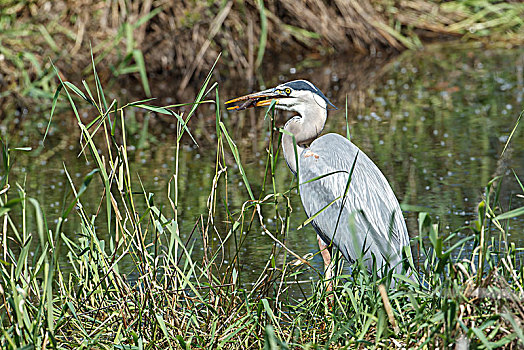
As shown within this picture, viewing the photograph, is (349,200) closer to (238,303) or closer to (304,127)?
(304,127)

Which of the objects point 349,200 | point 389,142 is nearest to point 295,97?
point 349,200

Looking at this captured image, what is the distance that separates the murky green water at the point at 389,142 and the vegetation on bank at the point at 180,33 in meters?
0.46

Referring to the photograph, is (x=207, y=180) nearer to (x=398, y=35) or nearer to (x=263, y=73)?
(x=263, y=73)

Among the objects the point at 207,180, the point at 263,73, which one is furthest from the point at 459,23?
the point at 207,180

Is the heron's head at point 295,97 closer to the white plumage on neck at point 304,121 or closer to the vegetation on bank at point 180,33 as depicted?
the white plumage on neck at point 304,121

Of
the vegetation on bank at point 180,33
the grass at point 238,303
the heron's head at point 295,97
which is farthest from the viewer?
the vegetation on bank at point 180,33

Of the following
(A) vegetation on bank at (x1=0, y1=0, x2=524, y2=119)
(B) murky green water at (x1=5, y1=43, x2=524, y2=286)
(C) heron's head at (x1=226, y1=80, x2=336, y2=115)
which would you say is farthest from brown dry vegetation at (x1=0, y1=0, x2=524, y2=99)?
(C) heron's head at (x1=226, y1=80, x2=336, y2=115)

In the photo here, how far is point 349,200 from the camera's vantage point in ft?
12.8

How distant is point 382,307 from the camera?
115 inches

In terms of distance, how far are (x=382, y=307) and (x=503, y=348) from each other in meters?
0.43

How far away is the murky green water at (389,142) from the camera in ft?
17.9

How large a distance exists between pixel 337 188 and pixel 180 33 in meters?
6.50

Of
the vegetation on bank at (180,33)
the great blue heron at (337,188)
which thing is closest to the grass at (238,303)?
the great blue heron at (337,188)

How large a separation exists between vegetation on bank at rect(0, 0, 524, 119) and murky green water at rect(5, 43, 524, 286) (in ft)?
1.52
